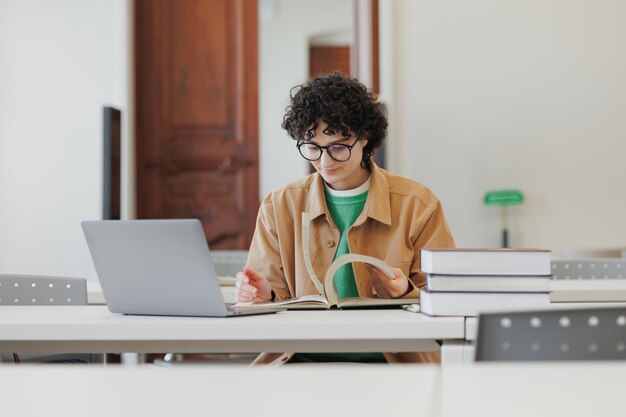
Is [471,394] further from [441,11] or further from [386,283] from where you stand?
[441,11]

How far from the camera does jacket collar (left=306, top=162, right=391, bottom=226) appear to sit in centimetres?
281

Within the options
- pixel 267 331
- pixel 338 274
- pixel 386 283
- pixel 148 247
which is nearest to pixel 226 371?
pixel 267 331

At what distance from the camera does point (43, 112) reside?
680 centimetres

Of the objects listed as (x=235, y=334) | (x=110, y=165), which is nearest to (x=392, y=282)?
(x=235, y=334)

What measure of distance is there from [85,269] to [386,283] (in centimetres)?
472

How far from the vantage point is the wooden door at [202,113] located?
7.08 meters

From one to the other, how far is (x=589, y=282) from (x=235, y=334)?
1.57 metres

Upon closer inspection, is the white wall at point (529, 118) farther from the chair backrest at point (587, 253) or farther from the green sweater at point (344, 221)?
the green sweater at point (344, 221)

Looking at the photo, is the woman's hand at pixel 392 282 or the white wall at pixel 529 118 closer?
the woman's hand at pixel 392 282

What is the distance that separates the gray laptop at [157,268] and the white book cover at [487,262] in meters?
0.47

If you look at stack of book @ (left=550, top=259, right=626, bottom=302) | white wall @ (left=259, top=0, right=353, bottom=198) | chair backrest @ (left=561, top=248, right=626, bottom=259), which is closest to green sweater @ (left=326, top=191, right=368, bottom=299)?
stack of book @ (left=550, top=259, right=626, bottom=302)

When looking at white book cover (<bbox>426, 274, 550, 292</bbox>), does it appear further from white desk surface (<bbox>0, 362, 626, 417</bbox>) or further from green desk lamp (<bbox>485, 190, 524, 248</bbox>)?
green desk lamp (<bbox>485, 190, 524, 248</bbox>)

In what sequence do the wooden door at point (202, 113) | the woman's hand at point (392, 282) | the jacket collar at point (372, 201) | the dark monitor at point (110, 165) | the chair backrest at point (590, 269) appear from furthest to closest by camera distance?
the wooden door at point (202, 113)
the dark monitor at point (110, 165)
the chair backrest at point (590, 269)
the jacket collar at point (372, 201)
the woman's hand at point (392, 282)

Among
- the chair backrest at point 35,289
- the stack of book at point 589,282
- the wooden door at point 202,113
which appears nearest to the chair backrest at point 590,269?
the stack of book at point 589,282
